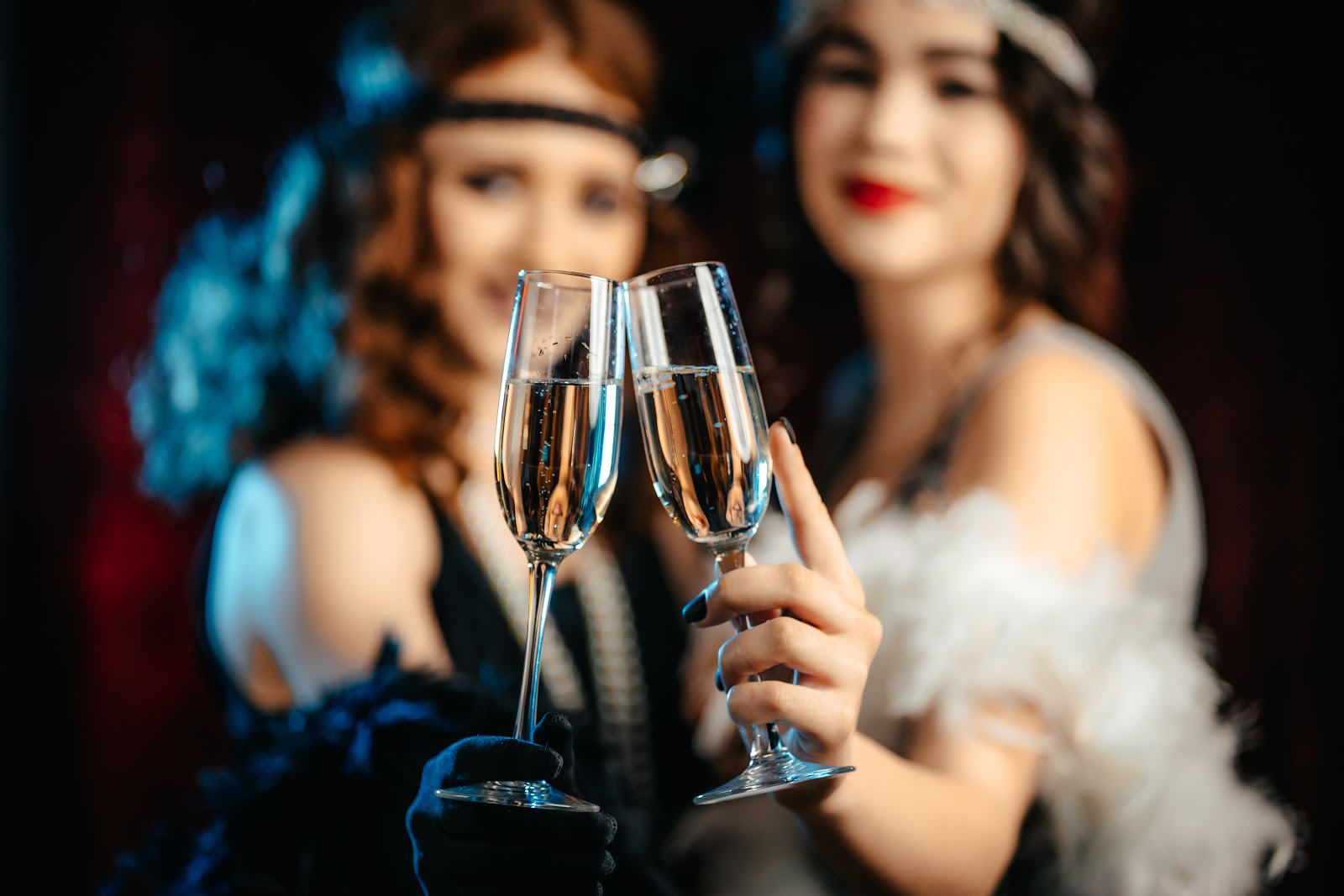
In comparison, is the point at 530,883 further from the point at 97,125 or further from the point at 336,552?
the point at 97,125

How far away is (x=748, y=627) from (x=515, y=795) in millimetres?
208

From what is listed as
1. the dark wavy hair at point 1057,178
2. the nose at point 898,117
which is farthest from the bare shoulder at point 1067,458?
the nose at point 898,117

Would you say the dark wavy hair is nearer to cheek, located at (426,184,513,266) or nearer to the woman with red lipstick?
the woman with red lipstick

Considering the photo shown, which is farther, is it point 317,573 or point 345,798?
point 317,573

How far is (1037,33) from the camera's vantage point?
148 centimetres

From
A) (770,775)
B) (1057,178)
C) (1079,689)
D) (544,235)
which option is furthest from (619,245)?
(770,775)

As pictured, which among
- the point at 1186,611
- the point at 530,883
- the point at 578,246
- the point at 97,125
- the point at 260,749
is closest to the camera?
the point at 530,883

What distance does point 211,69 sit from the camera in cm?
227

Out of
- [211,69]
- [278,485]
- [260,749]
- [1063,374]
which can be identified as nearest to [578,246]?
[278,485]

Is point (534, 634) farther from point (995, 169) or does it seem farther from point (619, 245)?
point (995, 169)

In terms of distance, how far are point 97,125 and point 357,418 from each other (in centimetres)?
115

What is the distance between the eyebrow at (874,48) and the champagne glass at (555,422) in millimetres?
890

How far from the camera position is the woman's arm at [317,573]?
1.29 m

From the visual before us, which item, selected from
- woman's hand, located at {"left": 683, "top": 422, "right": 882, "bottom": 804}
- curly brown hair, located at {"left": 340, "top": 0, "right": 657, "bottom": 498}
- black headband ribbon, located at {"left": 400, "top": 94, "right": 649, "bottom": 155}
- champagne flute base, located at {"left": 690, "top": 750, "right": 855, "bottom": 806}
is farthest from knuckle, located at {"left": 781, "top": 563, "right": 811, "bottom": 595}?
black headband ribbon, located at {"left": 400, "top": 94, "right": 649, "bottom": 155}
